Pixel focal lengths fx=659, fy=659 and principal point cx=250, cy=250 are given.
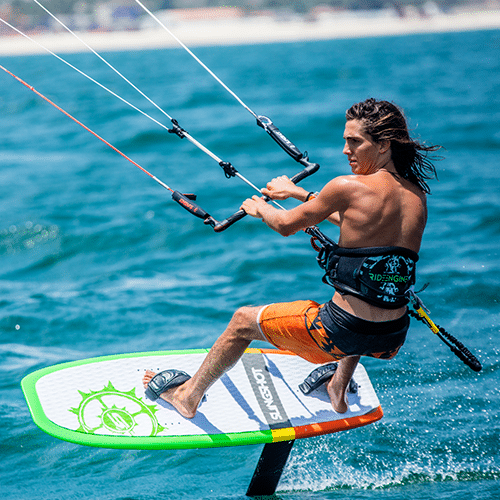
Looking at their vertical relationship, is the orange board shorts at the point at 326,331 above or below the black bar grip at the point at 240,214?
below

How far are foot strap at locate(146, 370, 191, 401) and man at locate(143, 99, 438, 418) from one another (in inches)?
34.2

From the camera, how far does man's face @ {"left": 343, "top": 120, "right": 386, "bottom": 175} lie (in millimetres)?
3170

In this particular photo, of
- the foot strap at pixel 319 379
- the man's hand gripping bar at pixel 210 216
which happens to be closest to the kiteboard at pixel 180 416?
the foot strap at pixel 319 379

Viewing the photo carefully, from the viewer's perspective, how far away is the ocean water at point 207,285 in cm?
452

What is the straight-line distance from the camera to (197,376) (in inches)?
157

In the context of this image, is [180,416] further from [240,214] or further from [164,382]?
[240,214]

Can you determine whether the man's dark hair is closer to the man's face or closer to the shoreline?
the man's face

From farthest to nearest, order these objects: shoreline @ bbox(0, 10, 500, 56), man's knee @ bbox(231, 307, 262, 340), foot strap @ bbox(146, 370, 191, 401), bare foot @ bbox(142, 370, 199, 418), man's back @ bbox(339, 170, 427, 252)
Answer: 1. shoreline @ bbox(0, 10, 500, 56)
2. foot strap @ bbox(146, 370, 191, 401)
3. bare foot @ bbox(142, 370, 199, 418)
4. man's knee @ bbox(231, 307, 262, 340)
5. man's back @ bbox(339, 170, 427, 252)

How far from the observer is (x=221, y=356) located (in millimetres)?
3795

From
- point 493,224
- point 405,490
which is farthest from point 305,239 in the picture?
point 405,490

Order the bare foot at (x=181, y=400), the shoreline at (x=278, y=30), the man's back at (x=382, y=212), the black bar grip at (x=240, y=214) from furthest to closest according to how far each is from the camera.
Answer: the shoreline at (x=278, y=30) < the bare foot at (x=181, y=400) < the black bar grip at (x=240, y=214) < the man's back at (x=382, y=212)

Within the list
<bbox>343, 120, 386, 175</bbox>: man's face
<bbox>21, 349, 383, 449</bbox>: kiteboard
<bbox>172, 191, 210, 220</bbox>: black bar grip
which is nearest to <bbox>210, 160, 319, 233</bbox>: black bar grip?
<bbox>172, 191, 210, 220</bbox>: black bar grip

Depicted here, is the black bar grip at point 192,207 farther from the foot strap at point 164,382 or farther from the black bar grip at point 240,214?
the foot strap at point 164,382

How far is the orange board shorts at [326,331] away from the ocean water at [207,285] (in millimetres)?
1019
